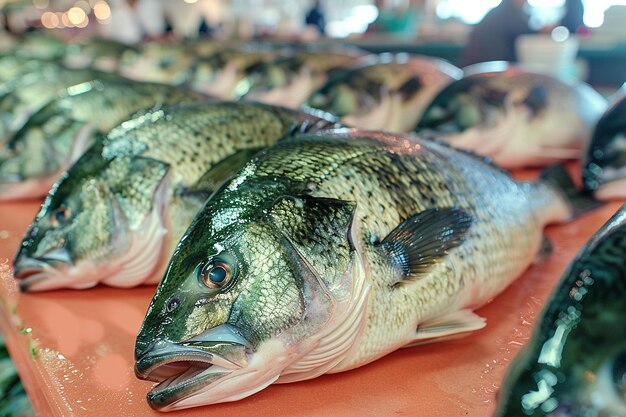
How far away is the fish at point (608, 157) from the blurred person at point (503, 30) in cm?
260

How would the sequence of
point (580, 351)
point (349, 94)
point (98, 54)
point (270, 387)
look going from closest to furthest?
1. point (580, 351)
2. point (270, 387)
3. point (349, 94)
4. point (98, 54)

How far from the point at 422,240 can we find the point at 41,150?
145 cm

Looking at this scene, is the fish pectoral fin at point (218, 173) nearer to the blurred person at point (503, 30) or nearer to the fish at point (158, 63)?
the fish at point (158, 63)

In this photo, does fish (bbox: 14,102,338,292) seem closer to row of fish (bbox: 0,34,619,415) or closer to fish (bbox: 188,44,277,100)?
row of fish (bbox: 0,34,619,415)

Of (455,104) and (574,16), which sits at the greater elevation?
(455,104)

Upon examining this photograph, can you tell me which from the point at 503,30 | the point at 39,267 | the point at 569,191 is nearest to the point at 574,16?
the point at 503,30

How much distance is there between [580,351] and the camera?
57cm

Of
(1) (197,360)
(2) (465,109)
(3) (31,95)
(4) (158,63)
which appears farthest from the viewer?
(4) (158,63)

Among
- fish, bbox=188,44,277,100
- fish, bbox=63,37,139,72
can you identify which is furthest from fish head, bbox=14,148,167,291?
fish, bbox=63,37,139,72

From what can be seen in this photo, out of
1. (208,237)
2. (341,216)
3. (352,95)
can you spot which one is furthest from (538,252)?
(352,95)

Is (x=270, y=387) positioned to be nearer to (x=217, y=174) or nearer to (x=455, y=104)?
(x=217, y=174)

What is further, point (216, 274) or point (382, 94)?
point (382, 94)

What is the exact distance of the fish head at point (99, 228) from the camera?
139 centimetres

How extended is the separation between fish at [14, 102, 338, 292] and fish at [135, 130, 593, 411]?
30 centimetres
